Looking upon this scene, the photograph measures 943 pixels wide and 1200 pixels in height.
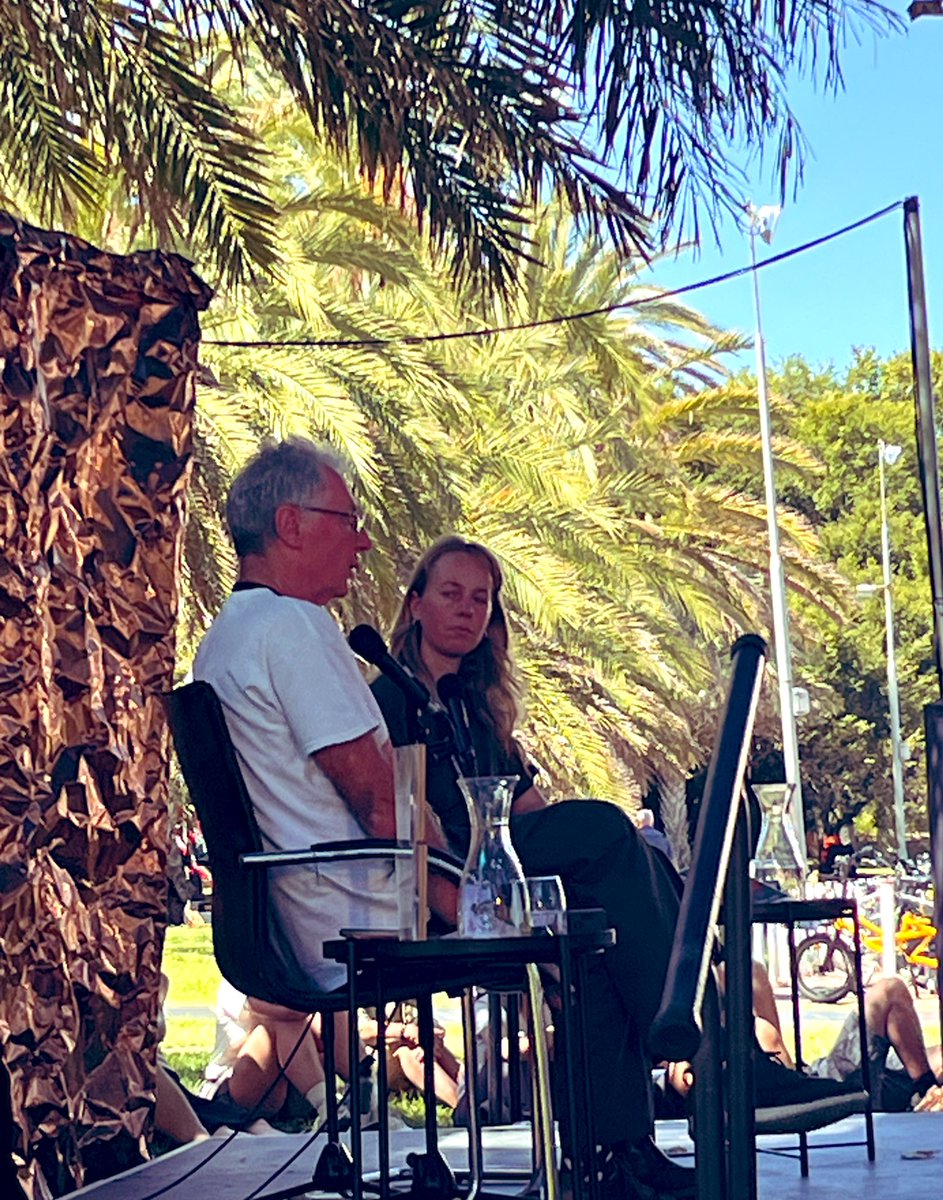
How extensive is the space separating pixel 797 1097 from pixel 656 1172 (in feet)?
1.02

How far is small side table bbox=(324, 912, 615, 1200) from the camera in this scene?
3.09m

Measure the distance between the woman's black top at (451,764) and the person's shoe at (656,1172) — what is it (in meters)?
0.81

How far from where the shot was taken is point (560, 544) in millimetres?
16469

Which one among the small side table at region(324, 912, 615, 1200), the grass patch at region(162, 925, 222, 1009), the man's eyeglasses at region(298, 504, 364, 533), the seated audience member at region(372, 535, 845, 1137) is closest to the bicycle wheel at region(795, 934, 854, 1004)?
the grass patch at region(162, 925, 222, 1009)

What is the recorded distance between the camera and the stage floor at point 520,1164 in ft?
14.8

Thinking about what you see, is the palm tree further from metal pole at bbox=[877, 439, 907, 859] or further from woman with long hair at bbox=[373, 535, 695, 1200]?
metal pole at bbox=[877, 439, 907, 859]

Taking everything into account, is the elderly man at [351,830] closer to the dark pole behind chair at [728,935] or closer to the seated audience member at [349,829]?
the seated audience member at [349,829]

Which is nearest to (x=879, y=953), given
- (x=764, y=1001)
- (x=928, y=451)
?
(x=928, y=451)

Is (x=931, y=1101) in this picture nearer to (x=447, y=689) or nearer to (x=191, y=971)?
(x=447, y=689)

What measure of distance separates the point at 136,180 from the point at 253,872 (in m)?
5.17

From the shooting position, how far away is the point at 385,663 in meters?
3.86

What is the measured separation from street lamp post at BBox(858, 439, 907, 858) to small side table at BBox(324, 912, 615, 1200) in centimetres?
3696

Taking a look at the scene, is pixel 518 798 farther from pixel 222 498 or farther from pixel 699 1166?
pixel 222 498

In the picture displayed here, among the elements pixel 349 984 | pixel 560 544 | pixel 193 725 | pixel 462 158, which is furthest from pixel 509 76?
pixel 560 544
